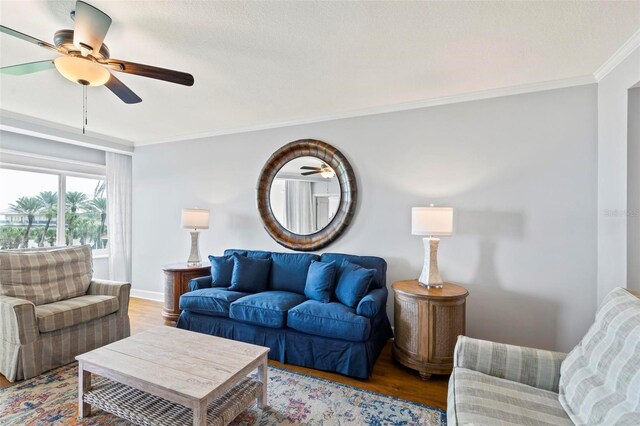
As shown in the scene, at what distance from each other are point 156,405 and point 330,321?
1281 mm

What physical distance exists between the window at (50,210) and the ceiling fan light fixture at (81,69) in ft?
10.9

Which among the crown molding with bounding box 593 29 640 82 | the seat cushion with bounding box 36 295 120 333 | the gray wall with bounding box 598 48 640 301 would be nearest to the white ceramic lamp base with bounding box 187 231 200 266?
the seat cushion with bounding box 36 295 120 333

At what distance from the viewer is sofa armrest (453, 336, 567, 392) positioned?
1.57m

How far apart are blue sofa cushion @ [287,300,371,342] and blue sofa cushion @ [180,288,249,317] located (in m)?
0.71

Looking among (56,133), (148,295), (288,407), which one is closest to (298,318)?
(288,407)

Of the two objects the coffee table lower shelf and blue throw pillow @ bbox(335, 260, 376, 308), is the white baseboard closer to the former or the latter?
the coffee table lower shelf

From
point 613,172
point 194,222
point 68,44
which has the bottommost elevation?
point 194,222

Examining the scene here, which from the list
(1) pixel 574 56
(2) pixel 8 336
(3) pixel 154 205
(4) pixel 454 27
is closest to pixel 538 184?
(1) pixel 574 56

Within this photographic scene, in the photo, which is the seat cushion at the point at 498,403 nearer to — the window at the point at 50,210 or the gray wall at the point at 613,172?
the gray wall at the point at 613,172

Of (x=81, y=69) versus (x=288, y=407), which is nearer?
(x=81, y=69)

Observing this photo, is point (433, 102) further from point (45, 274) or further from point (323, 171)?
point (45, 274)

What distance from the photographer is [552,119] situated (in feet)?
8.63

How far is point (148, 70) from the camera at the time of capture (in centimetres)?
187

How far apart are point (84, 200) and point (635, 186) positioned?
6.60 meters
